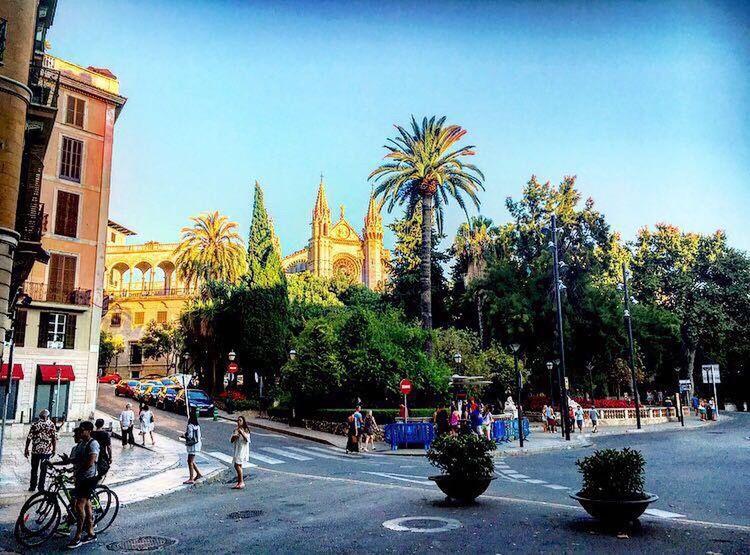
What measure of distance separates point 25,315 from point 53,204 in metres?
6.04

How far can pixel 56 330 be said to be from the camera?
33188 mm

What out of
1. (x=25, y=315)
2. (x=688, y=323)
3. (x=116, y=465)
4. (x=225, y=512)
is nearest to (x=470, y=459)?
(x=225, y=512)

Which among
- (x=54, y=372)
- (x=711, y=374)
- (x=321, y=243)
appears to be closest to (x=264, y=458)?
(x=54, y=372)

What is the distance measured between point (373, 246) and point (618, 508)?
131366 mm

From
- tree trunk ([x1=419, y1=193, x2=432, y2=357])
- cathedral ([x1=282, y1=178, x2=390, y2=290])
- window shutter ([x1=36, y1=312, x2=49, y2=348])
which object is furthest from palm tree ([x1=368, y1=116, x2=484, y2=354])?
cathedral ([x1=282, y1=178, x2=390, y2=290])

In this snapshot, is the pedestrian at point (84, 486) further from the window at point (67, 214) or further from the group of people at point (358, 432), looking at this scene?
the window at point (67, 214)

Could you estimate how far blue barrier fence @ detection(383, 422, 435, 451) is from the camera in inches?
971

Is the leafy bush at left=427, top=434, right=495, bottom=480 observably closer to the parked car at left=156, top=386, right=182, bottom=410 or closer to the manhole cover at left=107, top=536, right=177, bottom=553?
the manhole cover at left=107, top=536, right=177, bottom=553

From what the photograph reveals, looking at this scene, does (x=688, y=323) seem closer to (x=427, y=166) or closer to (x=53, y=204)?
(x=427, y=166)

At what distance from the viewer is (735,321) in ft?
175

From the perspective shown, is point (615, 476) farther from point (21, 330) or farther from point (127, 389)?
point (127, 389)

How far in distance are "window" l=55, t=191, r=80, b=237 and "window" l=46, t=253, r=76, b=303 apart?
4.53 feet

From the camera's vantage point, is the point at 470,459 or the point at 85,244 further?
the point at 85,244

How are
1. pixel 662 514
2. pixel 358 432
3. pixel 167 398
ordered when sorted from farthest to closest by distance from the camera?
pixel 167 398 < pixel 358 432 < pixel 662 514
